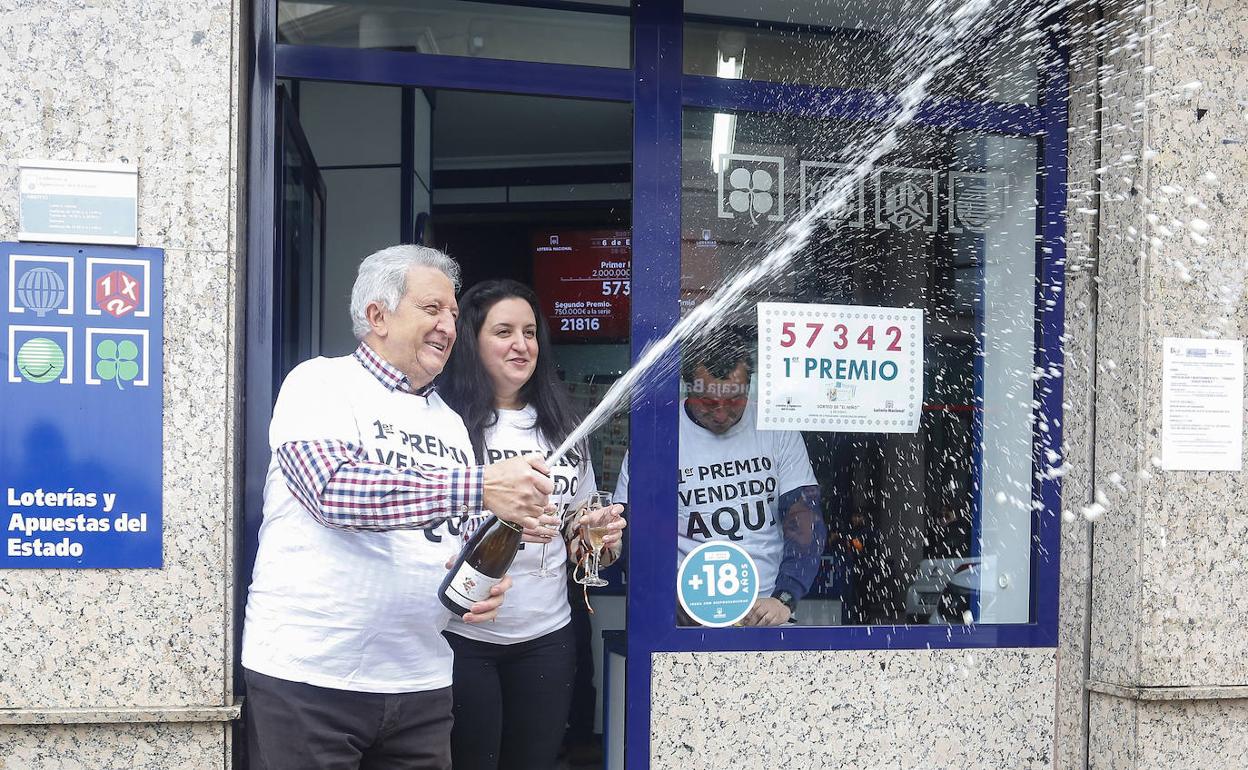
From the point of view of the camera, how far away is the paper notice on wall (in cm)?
404

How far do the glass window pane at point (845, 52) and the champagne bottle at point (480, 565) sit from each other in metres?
1.94

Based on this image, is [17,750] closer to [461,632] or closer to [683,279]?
[461,632]

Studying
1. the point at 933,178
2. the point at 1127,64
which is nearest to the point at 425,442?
the point at 933,178

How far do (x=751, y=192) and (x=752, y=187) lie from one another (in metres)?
0.02

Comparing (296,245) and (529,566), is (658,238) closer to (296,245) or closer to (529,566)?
(529,566)

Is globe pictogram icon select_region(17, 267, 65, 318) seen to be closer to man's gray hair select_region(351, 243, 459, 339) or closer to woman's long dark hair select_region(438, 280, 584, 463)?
man's gray hair select_region(351, 243, 459, 339)

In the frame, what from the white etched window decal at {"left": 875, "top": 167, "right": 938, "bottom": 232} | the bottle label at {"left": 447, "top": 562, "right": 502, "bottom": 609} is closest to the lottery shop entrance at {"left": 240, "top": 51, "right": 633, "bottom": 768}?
the white etched window decal at {"left": 875, "top": 167, "right": 938, "bottom": 232}

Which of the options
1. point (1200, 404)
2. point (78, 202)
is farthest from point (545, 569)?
point (1200, 404)

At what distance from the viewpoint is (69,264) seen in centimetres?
339

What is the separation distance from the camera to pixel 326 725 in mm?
2988

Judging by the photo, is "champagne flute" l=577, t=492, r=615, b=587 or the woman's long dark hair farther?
the woman's long dark hair

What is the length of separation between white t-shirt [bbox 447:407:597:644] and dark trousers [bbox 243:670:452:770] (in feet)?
Result: 2.09

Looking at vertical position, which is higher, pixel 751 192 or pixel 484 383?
pixel 751 192

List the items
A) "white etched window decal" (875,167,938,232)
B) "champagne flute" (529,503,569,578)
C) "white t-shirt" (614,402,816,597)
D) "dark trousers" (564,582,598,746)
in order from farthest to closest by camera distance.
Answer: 1. "dark trousers" (564,582,598,746)
2. "white etched window decal" (875,167,938,232)
3. "white t-shirt" (614,402,816,597)
4. "champagne flute" (529,503,569,578)
